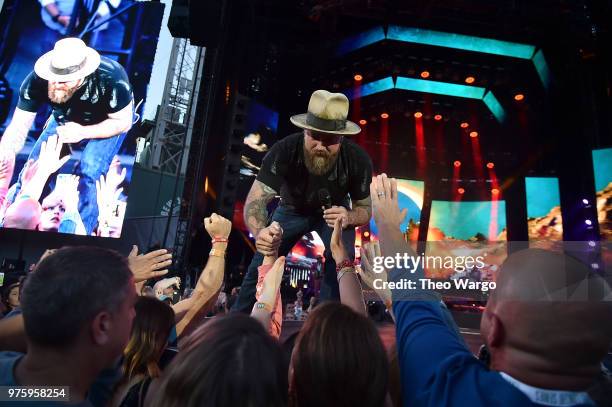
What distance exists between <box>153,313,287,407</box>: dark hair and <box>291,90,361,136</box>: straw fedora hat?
6.66 feet

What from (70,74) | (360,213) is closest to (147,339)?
(360,213)

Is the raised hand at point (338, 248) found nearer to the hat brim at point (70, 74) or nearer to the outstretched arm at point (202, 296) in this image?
the outstretched arm at point (202, 296)

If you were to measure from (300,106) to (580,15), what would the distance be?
6.60 meters

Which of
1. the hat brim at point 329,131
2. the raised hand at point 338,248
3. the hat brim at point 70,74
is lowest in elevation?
the raised hand at point 338,248

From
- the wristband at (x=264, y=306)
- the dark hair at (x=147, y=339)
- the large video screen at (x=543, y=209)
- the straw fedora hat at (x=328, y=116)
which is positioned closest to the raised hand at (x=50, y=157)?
the straw fedora hat at (x=328, y=116)

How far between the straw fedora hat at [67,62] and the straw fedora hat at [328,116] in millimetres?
10666

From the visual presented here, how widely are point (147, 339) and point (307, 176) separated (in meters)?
1.78

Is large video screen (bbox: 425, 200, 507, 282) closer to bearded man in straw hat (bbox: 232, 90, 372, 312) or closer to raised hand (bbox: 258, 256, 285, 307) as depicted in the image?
bearded man in straw hat (bbox: 232, 90, 372, 312)

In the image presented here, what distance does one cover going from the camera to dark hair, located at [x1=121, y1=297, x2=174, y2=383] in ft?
5.28

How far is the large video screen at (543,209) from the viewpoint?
11250 millimetres

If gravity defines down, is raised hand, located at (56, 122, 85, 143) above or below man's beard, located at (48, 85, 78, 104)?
below

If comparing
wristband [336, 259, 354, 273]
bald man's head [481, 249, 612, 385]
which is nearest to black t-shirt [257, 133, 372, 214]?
wristband [336, 259, 354, 273]

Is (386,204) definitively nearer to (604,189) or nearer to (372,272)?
A: (372,272)

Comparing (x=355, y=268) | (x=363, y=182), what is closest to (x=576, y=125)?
(x=363, y=182)
